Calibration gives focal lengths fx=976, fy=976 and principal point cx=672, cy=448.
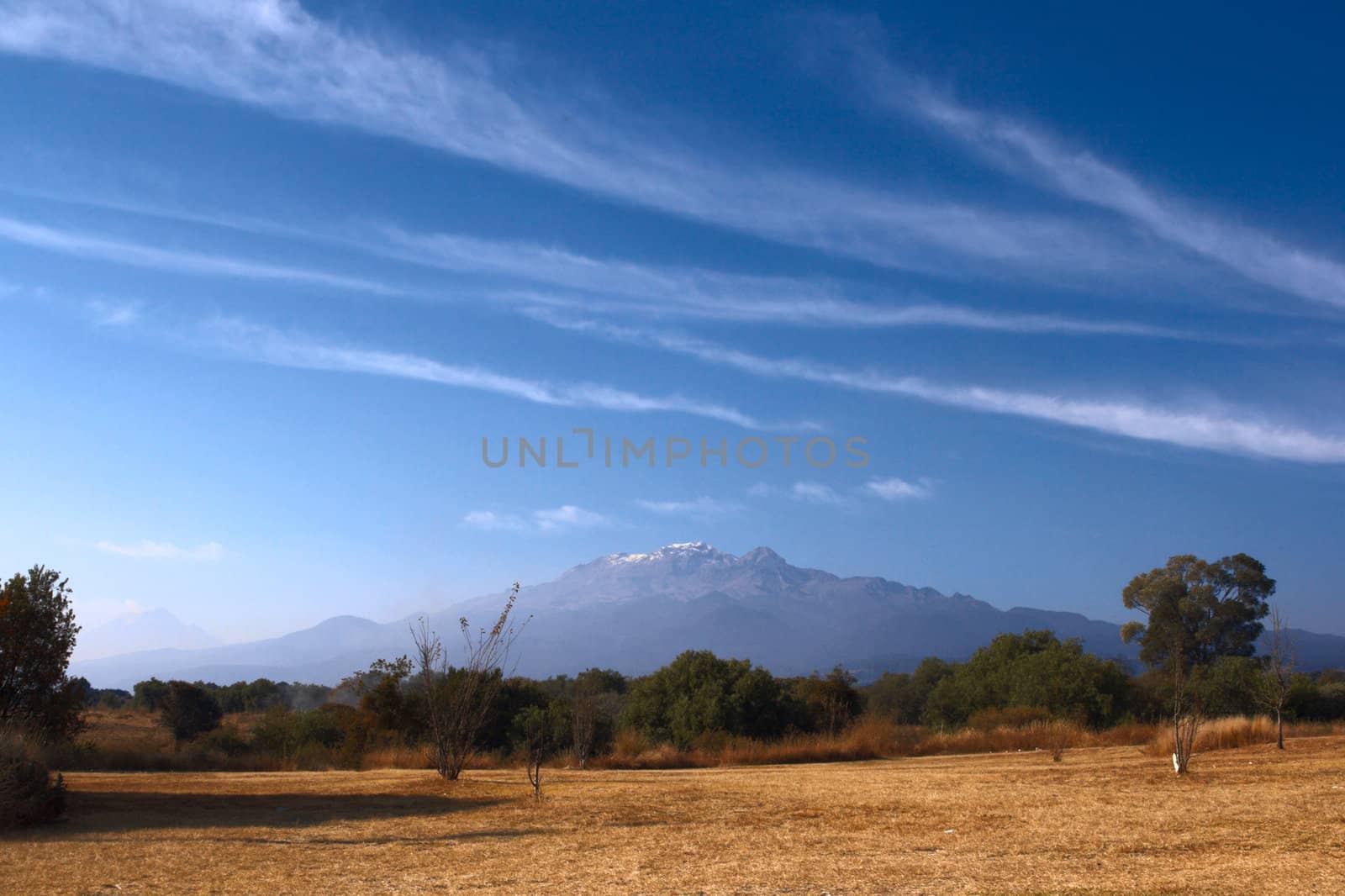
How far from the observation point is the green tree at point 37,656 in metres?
14.1

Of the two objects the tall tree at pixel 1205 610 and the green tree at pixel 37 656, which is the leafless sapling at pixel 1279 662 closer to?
the green tree at pixel 37 656

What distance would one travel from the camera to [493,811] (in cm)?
1200

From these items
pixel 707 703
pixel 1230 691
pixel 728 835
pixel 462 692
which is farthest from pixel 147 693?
pixel 728 835

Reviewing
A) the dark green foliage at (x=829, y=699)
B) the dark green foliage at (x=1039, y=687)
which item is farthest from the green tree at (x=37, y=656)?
the dark green foliage at (x=1039, y=687)

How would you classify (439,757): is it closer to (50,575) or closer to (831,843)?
(50,575)

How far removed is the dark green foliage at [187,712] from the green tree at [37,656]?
24.1m

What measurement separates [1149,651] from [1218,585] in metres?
5.66

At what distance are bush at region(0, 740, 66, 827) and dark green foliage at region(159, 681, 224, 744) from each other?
2839cm

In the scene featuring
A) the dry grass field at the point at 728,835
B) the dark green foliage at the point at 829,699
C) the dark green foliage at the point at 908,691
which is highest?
the dry grass field at the point at 728,835

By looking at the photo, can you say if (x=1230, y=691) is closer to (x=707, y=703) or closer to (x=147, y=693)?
(x=707, y=703)

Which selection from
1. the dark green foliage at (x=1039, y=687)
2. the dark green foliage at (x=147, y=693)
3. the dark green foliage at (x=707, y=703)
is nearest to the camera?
the dark green foliage at (x=707, y=703)

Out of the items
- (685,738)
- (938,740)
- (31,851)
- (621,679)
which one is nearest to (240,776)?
(31,851)

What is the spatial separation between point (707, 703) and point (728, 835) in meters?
17.5

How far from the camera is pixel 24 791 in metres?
10.4
